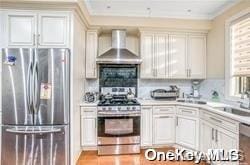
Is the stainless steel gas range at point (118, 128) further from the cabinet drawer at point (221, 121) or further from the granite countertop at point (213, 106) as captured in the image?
the cabinet drawer at point (221, 121)

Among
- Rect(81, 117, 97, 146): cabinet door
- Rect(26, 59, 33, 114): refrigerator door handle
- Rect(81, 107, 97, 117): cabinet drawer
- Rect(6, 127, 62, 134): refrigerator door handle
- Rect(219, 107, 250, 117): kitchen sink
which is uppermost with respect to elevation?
Rect(26, 59, 33, 114): refrigerator door handle

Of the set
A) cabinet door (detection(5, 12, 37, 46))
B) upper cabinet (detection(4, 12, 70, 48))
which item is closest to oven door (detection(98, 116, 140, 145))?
upper cabinet (detection(4, 12, 70, 48))

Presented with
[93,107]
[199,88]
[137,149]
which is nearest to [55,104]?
[93,107]

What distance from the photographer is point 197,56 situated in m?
4.61

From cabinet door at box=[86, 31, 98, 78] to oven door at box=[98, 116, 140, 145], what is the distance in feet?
3.35

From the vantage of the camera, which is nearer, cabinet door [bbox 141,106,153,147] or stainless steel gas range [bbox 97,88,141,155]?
stainless steel gas range [bbox 97,88,141,155]

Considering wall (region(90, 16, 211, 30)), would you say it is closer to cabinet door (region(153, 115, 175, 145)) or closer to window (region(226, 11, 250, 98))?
window (region(226, 11, 250, 98))

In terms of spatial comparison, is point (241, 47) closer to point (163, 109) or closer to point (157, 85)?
point (163, 109)

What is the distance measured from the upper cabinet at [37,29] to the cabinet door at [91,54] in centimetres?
128

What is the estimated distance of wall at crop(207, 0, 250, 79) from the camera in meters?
4.02

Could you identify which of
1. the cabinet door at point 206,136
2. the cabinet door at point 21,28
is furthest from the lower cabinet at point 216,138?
the cabinet door at point 21,28

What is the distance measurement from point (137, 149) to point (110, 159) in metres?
0.55

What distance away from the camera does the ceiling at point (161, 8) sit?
12.3 ft

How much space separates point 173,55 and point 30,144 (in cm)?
316
